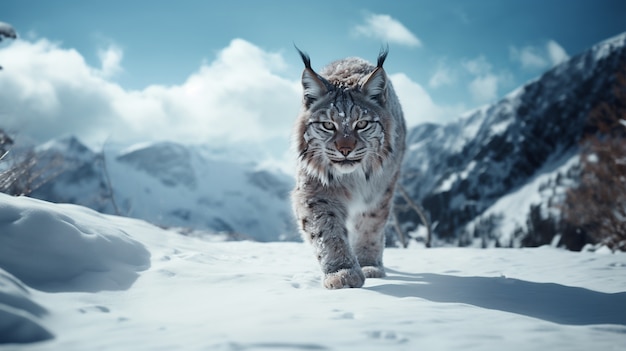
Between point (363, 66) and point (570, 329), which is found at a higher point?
point (363, 66)

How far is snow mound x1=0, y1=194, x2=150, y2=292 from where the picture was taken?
9.39ft

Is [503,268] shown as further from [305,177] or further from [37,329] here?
[37,329]

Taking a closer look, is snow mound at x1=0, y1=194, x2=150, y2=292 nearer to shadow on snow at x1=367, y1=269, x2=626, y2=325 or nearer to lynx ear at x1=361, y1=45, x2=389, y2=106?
shadow on snow at x1=367, y1=269, x2=626, y2=325

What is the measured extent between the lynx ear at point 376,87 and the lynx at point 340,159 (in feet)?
0.03

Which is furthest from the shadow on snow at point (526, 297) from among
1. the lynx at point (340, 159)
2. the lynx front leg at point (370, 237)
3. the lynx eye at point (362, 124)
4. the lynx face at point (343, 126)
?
the lynx eye at point (362, 124)

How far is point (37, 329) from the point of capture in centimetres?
203

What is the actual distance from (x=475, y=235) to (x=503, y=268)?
68282mm

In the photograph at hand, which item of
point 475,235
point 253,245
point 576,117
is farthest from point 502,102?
point 253,245

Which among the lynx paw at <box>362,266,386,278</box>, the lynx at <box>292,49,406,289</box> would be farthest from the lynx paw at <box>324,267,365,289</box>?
the lynx paw at <box>362,266,386,278</box>

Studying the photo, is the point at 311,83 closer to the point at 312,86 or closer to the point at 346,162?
the point at 312,86

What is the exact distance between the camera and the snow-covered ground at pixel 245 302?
205 centimetres

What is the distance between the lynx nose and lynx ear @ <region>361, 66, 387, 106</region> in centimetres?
76

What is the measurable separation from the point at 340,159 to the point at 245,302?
6.04 ft

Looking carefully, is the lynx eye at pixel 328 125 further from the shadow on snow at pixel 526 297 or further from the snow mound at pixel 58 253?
the snow mound at pixel 58 253
